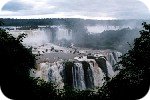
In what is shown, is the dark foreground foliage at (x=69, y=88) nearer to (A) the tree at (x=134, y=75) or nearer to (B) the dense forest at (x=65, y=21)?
(A) the tree at (x=134, y=75)

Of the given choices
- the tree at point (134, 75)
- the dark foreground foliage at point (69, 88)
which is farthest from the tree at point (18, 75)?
the tree at point (134, 75)

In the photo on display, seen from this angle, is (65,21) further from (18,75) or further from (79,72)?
(79,72)

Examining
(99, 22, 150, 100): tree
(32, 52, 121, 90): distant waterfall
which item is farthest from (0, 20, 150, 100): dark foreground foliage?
(32, 52, 121, 90): distant waterfall

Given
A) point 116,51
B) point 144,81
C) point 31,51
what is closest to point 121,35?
point 116,51

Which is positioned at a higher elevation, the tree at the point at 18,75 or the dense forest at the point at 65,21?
the dense forest at the point at 65,21

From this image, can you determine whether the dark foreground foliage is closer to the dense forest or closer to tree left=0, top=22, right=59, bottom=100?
tree left=0, top=22, right=59, bottom=100

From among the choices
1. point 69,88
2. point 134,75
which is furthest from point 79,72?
point 134,75

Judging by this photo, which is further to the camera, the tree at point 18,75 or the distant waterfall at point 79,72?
the distant waterfall at point 79,72
